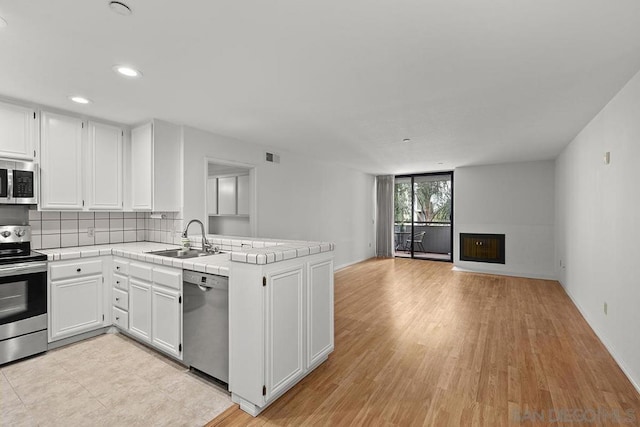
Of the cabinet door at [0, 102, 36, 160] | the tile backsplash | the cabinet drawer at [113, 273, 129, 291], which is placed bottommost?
the cabinet drawer at [113, 273, 129, 291]

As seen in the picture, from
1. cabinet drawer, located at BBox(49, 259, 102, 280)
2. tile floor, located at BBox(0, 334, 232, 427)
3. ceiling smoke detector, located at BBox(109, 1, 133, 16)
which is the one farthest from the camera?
cabinet drawer, located at BBox(49, 259, 102, 280)

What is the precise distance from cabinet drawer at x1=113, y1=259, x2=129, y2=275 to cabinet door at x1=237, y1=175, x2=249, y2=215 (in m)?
1.98

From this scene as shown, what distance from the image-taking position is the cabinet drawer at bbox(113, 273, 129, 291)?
299 centimetres

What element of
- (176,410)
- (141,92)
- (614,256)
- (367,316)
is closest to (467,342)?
(367,316)

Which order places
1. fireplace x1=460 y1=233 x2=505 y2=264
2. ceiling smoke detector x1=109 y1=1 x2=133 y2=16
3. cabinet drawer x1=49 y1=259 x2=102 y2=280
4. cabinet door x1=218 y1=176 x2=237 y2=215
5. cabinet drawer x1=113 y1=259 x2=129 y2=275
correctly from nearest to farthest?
ceiling smoke detector x1=109 y1=1 x2=133 y2=16
cabinet drawer x1=49 y1=259 x2=102 y2=280
cabinet drawer x1=113 y1=259 x2=129 y2=275
cabinet door x1=218 y1=176 x2=237 y2=215
fireplace x1=460 y1=233 x2=505 y2=264

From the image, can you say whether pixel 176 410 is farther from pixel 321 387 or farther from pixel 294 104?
pixel 294 104

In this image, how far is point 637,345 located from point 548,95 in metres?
2.17

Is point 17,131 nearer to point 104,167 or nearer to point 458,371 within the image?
point 104,167

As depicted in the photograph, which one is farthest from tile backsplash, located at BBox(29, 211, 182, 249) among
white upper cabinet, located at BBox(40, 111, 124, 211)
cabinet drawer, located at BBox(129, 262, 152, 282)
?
cabinet drawer, located at BBox(129, 262, 152, 282)

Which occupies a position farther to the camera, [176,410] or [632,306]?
[632,306]

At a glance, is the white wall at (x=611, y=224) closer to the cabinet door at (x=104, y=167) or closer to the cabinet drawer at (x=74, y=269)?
the cabinet drawer at (x=74, y=269)

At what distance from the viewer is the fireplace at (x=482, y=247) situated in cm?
663

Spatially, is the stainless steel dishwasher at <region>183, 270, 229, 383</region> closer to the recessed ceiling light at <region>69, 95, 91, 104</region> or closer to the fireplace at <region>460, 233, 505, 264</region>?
the recessed ceiling light at <region>69, 95, 91, 104</region>

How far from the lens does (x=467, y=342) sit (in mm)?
3076
